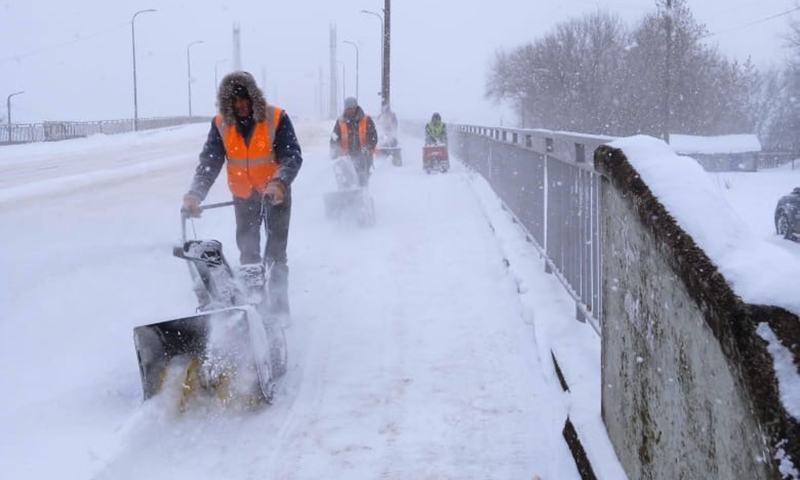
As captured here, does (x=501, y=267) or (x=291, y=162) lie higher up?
(x=291, y=162)

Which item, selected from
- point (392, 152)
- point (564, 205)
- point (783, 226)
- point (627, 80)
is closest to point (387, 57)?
point (392, 152)

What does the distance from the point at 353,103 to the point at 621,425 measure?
969 centimetres

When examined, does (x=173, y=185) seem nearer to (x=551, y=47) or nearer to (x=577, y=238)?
(x=577, y=238)

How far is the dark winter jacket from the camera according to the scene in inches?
476

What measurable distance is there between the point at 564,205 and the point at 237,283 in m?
2.39

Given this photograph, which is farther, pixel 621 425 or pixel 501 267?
pixel 501 267

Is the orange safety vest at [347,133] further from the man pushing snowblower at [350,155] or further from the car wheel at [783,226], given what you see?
the car wheel at [783,226]

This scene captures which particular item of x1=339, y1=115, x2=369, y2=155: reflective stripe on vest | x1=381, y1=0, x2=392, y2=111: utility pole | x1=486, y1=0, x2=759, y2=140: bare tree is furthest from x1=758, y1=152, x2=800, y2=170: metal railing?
x1=339, y1=115, x2=369, y2=155: reflective stripe on vest

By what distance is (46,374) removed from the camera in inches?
196

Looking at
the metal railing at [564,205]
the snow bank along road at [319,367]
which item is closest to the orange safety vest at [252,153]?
the snow bank along road at [319,367]

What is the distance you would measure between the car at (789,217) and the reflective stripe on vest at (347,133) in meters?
9.42

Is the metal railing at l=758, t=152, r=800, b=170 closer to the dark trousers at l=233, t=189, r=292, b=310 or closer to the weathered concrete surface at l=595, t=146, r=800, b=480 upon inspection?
the dark trousers at l=233, t=189, r=292, b=310

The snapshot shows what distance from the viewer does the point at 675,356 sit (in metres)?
2.22

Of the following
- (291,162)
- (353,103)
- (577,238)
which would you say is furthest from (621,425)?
(353,103)
